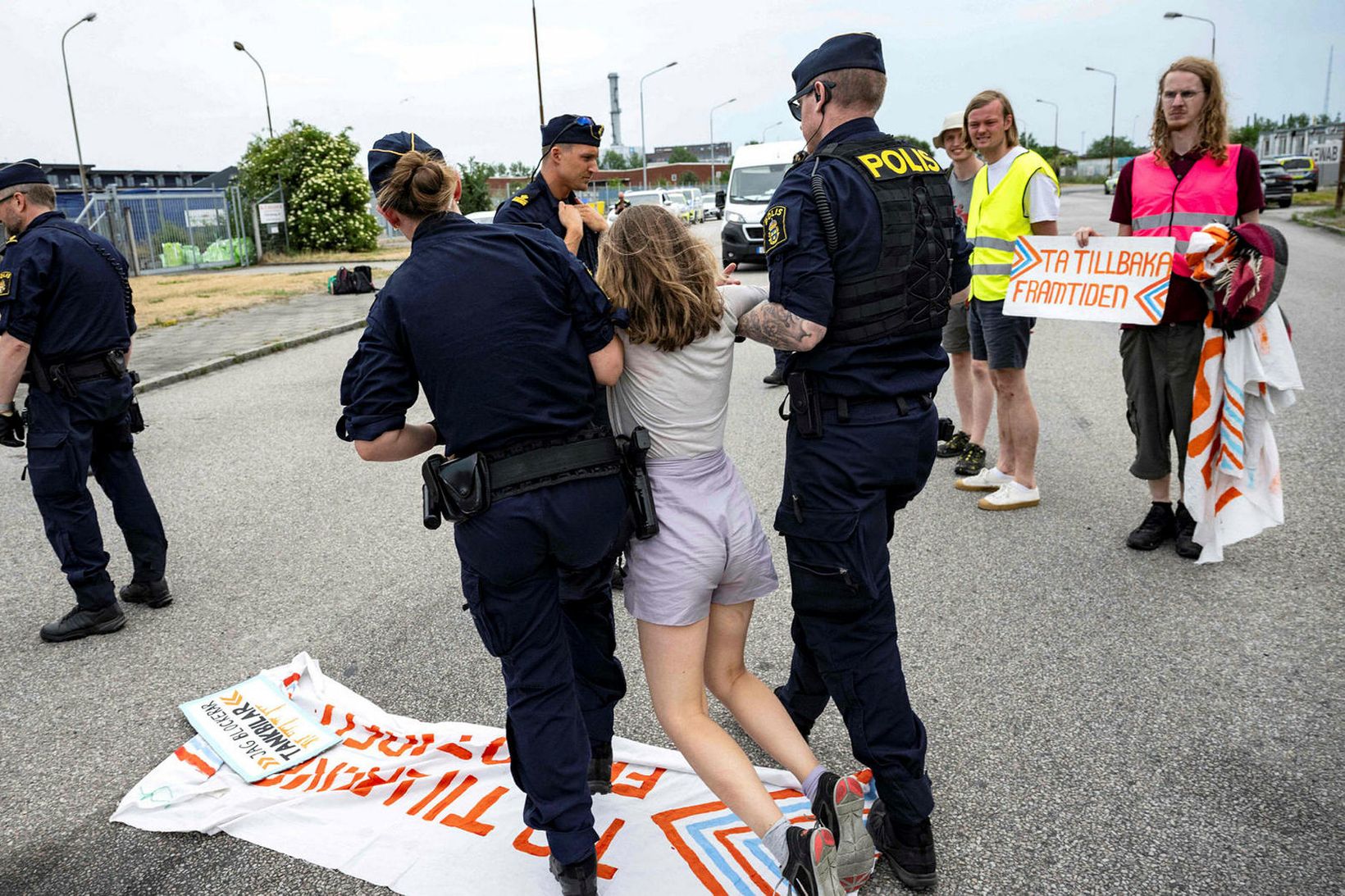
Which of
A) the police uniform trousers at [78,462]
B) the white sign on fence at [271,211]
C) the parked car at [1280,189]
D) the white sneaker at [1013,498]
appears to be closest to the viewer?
the police uniform trousers at [78,462]

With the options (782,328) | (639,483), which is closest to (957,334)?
(782,328)

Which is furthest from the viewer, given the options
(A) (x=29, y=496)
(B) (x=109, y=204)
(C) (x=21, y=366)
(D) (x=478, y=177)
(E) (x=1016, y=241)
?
(D) (x=478, y=177)

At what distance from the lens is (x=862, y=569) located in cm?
260

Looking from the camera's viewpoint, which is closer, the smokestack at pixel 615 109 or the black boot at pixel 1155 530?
the black boot at pixel 1155 530

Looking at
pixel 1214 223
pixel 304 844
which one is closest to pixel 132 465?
pixel 304 844

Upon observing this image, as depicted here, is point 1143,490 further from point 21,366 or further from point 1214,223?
point 21,366

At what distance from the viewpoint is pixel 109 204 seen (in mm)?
25125

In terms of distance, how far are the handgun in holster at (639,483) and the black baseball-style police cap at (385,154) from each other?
0.92 m

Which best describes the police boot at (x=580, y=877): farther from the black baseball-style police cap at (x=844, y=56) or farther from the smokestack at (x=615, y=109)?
the smokestack at (x=615, y=109)

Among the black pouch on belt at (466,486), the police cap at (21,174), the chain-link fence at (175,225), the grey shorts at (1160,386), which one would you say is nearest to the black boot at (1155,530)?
the grey shorts at (1160,386)

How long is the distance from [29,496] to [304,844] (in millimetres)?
5192

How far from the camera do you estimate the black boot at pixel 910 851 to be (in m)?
2.58

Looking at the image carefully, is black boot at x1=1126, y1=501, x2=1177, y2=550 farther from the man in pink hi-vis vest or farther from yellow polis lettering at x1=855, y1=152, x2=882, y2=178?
yellow polis lettering at x1=855, y1=152, x2=882, y2=178

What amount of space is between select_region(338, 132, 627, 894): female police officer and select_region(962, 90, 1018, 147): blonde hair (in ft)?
11.3
